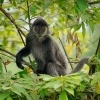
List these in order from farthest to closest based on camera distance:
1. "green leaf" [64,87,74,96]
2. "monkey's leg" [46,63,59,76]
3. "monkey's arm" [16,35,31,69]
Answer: "monkey's leg" [46,63,59,76], "monkey's arm" [16,35,31,69], "green leaf" [64,87,74,96]

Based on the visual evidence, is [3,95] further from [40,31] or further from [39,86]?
[40,31]

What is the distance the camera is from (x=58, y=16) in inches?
113

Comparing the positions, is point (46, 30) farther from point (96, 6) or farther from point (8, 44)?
point (96, 6)

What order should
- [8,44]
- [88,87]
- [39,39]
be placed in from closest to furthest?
[88,87] < [8,44] < [39,39]

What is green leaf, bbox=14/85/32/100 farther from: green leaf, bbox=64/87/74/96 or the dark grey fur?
the dark grey fur

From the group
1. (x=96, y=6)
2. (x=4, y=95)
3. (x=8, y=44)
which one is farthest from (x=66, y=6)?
(x=4, y=95)

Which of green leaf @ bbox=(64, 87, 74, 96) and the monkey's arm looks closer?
green leaf @ bbox=(64, 87, 74, 96)

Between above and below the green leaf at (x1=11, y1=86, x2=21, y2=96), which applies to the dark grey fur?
below

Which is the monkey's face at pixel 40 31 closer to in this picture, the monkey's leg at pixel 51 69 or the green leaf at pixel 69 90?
the monkey's leg at pixel 51 69

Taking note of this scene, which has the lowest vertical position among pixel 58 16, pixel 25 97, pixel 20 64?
pixel 20 64

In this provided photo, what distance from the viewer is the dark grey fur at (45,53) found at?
10.1 feet

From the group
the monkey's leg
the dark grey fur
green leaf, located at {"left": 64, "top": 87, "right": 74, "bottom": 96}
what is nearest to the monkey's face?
the dark grey fur

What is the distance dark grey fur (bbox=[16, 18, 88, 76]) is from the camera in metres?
3.09

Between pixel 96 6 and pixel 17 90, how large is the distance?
997 millimetres
